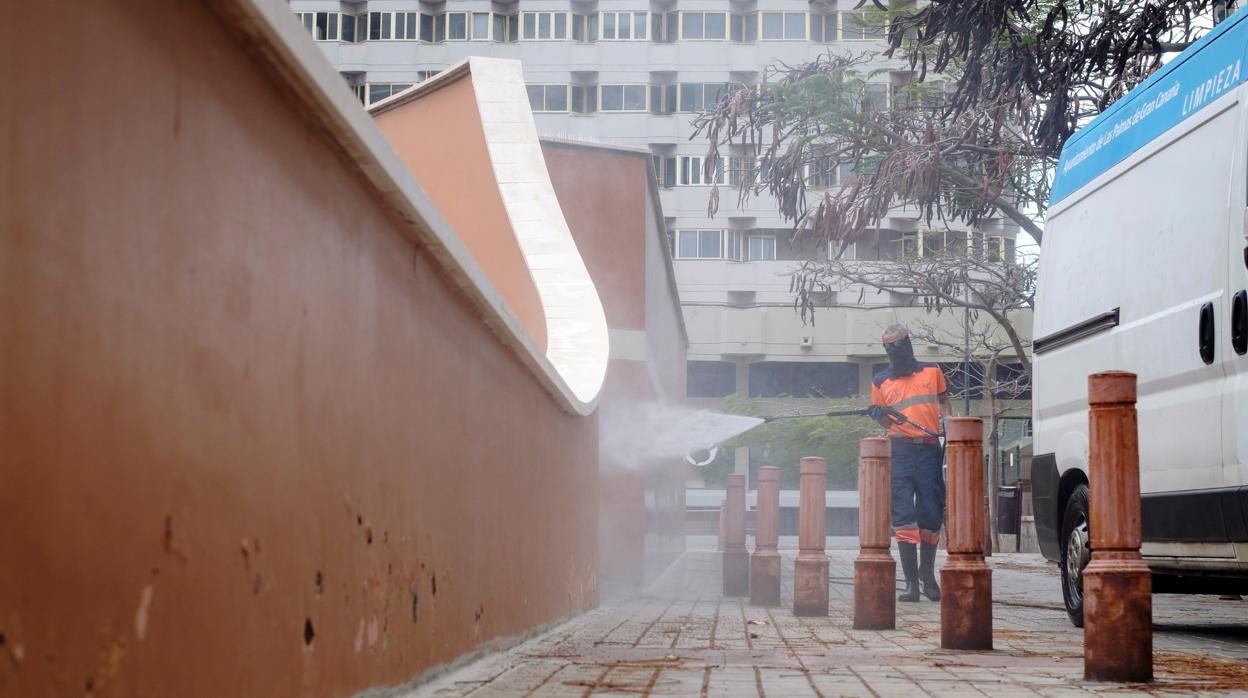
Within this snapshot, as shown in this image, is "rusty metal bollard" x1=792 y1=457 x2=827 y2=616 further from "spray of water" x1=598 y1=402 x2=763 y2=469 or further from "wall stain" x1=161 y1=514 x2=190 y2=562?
"wall stain" x1=161 y1=514 x2=190 y2=562

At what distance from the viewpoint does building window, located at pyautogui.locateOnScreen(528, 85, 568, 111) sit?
62625mm

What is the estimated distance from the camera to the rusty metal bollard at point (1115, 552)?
5070mm

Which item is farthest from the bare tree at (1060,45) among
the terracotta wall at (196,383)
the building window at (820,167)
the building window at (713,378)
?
the building window at (713,378)

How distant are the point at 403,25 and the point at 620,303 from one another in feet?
162

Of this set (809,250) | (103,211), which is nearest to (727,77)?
(809,250)

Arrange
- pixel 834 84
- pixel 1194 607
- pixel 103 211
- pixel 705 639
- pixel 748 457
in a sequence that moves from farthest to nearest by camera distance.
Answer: pixel 748 457 < pixel 834 84 < pixel 1194 607 < pixel 705 639 < pixel 103 211

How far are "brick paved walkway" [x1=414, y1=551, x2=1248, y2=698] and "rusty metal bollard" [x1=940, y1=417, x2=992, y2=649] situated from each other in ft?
0.50

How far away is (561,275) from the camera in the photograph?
962cm

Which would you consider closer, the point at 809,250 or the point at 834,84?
the point at 834,84

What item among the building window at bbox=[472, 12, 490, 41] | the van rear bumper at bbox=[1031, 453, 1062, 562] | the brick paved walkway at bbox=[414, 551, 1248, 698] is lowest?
the brick paved walkway at bbox=[414, 551, 1248, 698]

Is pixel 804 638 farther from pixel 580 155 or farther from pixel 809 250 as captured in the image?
pixel 809 250

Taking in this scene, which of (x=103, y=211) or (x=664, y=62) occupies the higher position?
(x=664, y=62)

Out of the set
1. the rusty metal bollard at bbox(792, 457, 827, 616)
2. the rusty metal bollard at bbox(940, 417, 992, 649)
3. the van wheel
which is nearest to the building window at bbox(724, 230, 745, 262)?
the rusty metal bollard at bbox(792, 457, 827, 616)

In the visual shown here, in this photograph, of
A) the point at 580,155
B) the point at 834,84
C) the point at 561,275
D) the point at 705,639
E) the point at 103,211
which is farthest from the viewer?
the point at 834,84
